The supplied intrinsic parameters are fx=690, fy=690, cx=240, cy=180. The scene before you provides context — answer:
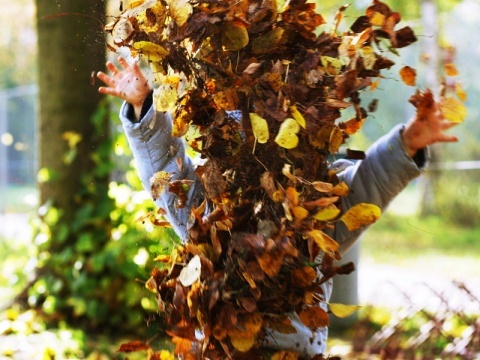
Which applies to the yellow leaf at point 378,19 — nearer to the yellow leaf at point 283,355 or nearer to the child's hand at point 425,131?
the child's hand at point 425,131

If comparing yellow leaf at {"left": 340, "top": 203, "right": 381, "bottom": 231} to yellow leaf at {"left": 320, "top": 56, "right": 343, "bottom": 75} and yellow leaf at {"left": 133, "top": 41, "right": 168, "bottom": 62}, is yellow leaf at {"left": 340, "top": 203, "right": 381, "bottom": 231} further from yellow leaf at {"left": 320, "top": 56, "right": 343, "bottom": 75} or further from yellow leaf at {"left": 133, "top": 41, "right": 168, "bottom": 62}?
yellow leaf at {"left": 133, "top": 41, "right": 168, "bottom": 62}

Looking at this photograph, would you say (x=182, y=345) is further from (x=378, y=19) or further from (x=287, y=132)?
(x=378, y=19)

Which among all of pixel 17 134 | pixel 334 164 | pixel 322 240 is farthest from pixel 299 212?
pixel 17 134

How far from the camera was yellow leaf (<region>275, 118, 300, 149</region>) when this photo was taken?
1.44 metres

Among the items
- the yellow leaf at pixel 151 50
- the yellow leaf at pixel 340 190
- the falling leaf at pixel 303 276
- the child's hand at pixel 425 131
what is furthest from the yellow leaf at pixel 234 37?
the child's hand at pixel 425 131

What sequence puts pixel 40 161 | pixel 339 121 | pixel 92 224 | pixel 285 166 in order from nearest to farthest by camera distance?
pixel 285 166 < pixel 339 121 < pixel 92 224 < pixel 40 161

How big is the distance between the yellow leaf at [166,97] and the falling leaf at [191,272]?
0.34 metres

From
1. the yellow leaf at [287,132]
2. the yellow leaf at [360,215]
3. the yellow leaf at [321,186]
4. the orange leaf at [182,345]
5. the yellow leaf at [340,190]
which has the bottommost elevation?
the orange leaf at [182,345]

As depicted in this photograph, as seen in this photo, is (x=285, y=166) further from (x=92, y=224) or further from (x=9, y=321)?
(x=9, y=321)

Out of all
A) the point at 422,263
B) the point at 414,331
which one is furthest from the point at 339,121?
the point at 422,263

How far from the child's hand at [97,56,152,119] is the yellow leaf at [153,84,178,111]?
0.25 meters

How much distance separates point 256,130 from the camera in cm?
147

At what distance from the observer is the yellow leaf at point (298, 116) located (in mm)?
1453

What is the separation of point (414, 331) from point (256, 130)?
13.2ft
